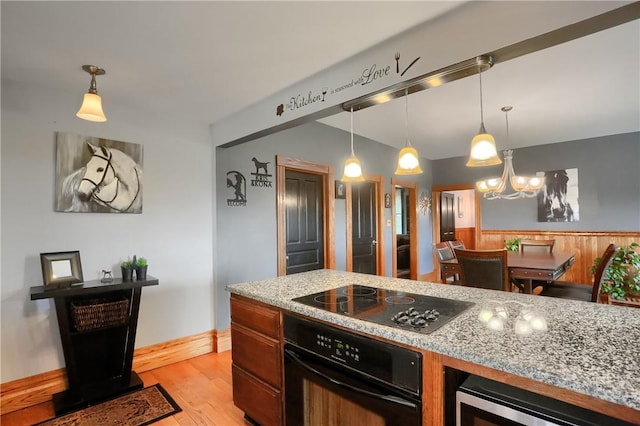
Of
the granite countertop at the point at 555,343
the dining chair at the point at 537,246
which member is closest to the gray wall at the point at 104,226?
the granite countertop at the point at 555,343

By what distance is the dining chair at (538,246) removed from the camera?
4445mm

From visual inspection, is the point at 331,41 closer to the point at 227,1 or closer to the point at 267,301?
the point at 227,1

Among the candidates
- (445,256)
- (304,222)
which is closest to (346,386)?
(304,222)

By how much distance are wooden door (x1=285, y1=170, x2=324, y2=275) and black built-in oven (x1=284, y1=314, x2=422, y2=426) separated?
2.28 metres

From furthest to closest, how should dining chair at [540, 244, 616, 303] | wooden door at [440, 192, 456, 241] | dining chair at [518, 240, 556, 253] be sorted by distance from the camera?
wooden door at [440, 192, 456, 241]
dining chair at [518, 240, 556, 253]
dining chair at [540, 244, 616, 303]

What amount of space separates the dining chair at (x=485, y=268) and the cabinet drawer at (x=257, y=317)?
6.34ft

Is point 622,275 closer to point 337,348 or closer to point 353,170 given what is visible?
point 353,170

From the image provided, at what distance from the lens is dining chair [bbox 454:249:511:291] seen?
108 inches

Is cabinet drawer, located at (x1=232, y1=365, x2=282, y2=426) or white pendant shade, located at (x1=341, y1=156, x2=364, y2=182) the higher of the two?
white pendant shade, located at (x1=341, y1=156, x2=364, y2=182)

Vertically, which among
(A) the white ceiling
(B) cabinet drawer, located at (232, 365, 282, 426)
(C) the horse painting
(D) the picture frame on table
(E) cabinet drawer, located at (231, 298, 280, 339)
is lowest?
(B) cabinet drawer, located at (232, 365, 282, 426)

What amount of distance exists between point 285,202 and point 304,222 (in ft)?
1.45

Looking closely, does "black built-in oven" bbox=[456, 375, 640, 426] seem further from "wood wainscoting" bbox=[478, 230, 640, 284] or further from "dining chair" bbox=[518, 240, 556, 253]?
"wood wainscoting" bbox=[478, 230, 640, 284]

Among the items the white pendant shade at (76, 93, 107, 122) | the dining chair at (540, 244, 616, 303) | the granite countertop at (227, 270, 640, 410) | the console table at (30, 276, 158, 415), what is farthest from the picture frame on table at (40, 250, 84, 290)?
the dining chair at (540, 244, 616, 303)

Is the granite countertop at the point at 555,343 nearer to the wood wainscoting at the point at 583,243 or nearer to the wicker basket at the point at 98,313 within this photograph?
the wicker basket at the point at 98,313
